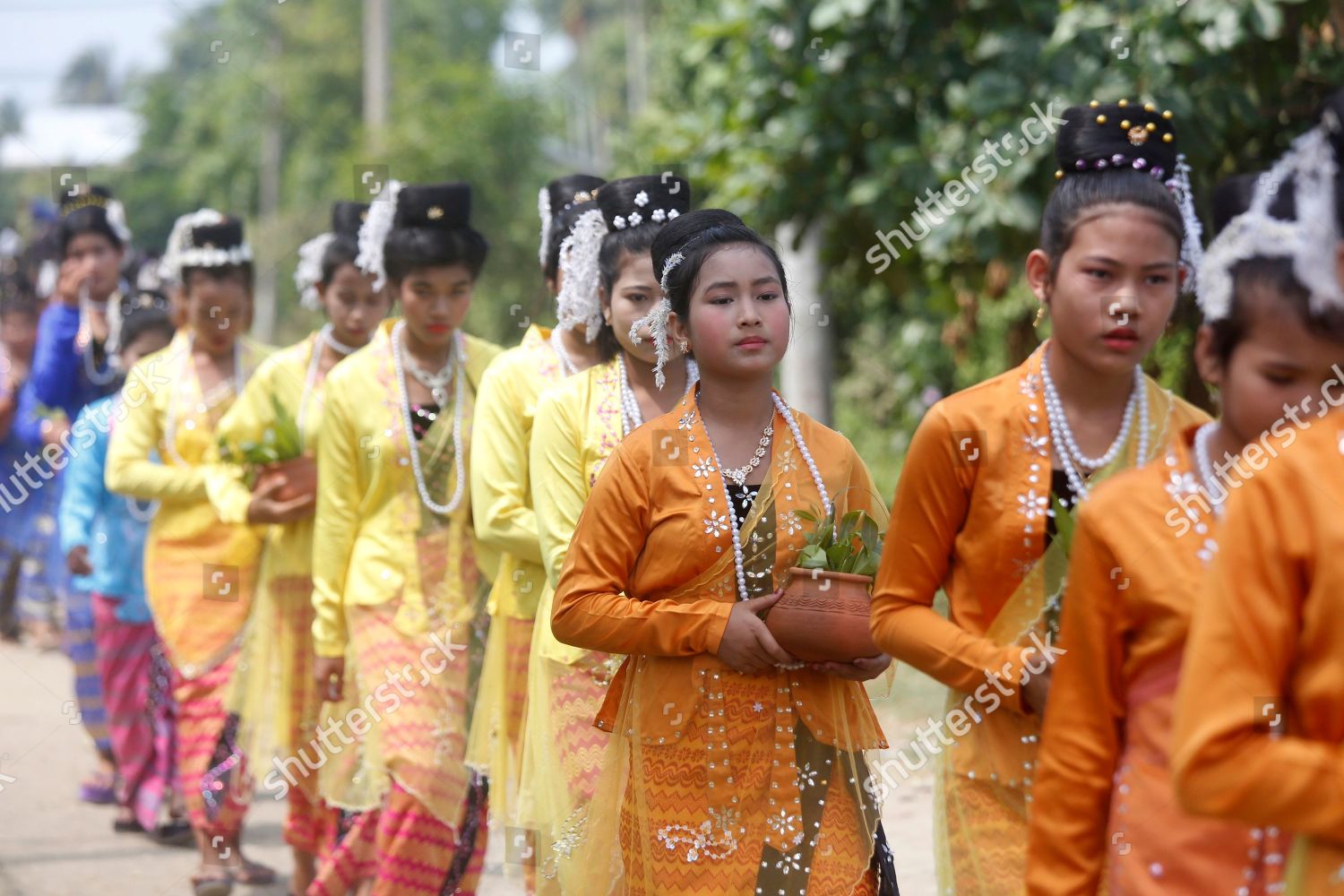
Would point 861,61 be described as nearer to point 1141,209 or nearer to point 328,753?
point 328,753

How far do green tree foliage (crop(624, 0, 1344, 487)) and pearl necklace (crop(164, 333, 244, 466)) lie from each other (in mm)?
3000

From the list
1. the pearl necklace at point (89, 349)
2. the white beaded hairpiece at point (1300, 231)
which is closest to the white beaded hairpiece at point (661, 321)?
the white beaded hairpiece at point (1300, 231)

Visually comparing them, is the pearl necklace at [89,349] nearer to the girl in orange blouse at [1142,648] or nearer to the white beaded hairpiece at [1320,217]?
the girl in orange blouse at [1142,648]

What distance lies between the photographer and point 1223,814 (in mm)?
2166

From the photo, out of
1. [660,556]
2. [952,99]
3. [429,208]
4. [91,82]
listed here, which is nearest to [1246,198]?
[660,556]

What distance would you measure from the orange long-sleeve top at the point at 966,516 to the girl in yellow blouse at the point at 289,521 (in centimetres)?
353

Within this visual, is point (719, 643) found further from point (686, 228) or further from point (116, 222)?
point (116, 222)

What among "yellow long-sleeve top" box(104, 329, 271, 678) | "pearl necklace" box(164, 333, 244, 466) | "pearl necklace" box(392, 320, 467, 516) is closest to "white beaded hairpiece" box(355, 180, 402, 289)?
"pearl necklace" box(392, 320, 467, 516)

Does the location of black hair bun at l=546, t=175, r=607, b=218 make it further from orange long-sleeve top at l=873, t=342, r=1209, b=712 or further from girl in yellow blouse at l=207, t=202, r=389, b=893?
orange long-sleeve top at l=873, t=342, r=1209, b=712

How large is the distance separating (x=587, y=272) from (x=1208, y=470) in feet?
8.58

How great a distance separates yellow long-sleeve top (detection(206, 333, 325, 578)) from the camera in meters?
6.69

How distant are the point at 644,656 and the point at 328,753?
254cm

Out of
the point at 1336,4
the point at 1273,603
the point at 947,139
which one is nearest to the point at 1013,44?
the point at 947,139

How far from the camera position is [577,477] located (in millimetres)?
4586
